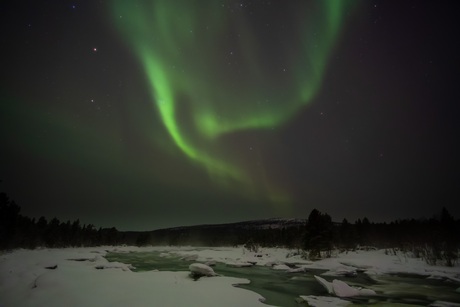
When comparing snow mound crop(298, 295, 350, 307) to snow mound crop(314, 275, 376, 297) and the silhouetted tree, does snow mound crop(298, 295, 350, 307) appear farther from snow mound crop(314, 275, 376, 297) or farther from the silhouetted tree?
the silhouetted tree

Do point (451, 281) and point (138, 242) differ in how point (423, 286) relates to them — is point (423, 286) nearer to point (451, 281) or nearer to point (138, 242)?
point (451, 281)

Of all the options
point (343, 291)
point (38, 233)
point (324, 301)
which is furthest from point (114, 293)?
point (38, 233)

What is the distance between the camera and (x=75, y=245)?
111m

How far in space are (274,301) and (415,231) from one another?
86.3m

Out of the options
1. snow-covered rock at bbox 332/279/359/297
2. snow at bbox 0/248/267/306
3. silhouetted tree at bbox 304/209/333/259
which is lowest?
snow-covered rock at bbox 332/279/359/297

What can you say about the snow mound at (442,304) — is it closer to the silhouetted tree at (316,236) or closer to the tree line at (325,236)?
the tree line at (325,236)

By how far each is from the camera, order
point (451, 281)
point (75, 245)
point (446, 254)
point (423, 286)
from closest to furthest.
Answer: point (423, 286) < point (451, 281) < point (446, 254) < point (75, 245)

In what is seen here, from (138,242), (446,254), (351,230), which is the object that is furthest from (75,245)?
(446,254)

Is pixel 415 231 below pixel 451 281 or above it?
above

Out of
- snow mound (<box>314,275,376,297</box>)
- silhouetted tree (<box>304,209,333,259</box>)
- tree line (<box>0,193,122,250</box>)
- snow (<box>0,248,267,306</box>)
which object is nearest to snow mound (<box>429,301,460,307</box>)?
snow mound (<box>314,275,376,297</box>)

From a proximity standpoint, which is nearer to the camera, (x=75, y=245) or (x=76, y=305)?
(x=76, y=305)

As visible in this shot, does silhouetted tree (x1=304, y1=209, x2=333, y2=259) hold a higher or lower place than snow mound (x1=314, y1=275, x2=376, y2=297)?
higher

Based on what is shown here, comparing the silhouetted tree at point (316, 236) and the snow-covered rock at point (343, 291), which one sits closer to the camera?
the snow-covered rock at point (343, 291)

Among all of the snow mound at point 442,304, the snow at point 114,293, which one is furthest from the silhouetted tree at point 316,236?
the snow at point 114,293
